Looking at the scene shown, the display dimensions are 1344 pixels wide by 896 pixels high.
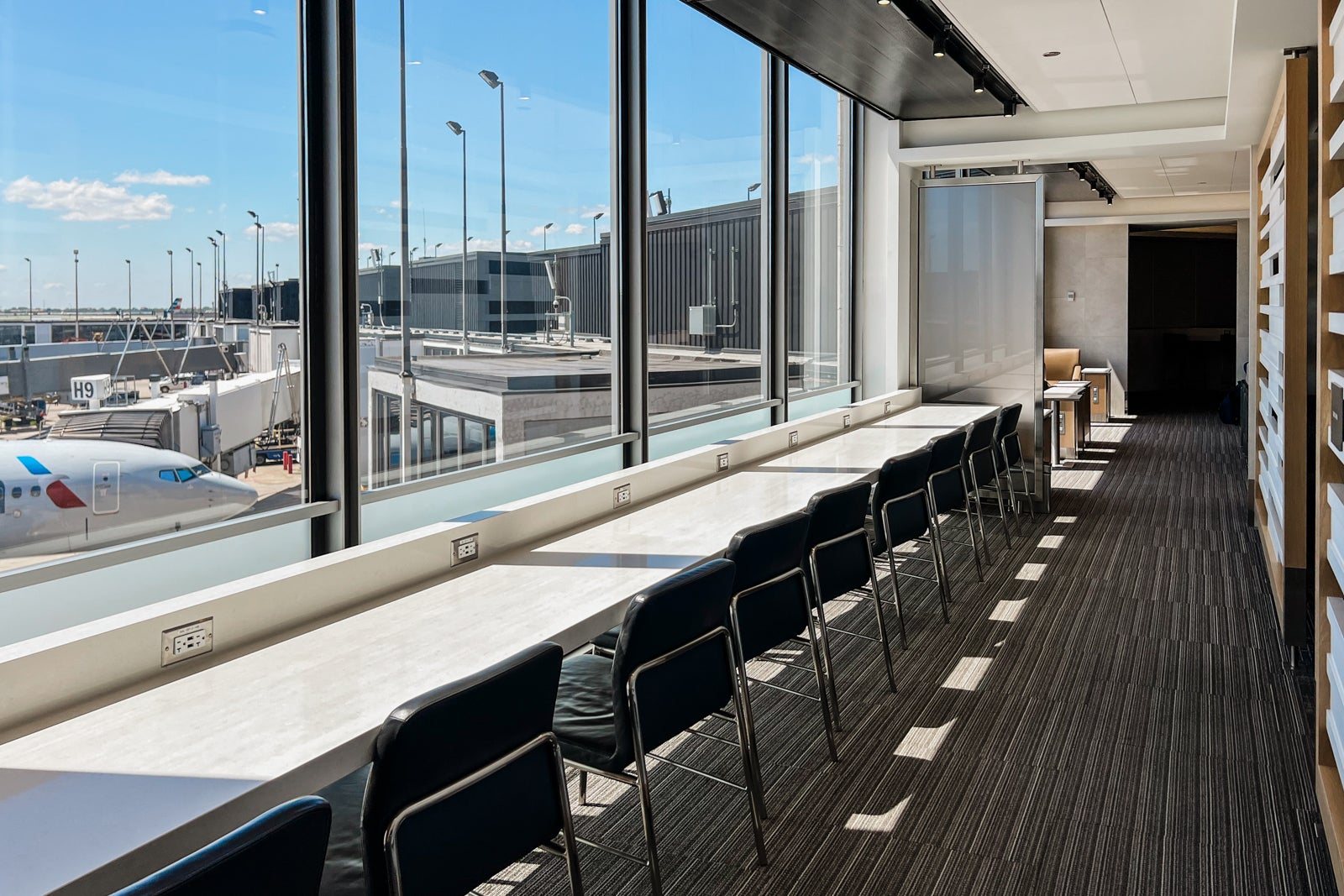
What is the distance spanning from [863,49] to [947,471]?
220 centimetres

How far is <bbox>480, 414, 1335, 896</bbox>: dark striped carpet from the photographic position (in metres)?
2.75

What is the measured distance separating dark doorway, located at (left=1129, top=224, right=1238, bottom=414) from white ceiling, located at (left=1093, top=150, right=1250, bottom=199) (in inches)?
198

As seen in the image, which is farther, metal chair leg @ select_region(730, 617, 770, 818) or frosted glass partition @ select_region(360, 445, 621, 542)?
frosted glass partition @ select_region(360, 445, 621, 542)

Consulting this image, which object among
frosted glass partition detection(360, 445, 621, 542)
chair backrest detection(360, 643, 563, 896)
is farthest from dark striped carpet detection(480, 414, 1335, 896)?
frosted glass partition detection(360, 445, 621, 542)

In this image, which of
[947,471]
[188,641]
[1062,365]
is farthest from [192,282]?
[1062,365]

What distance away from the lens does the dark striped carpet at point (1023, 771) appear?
9.03 ft

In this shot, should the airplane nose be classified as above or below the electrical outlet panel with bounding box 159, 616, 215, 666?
above

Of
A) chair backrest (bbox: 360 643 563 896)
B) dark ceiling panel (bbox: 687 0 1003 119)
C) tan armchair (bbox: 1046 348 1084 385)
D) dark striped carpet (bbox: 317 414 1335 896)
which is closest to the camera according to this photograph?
chair backrest (bbox: 360 643 563 896)

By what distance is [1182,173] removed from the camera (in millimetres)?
10812

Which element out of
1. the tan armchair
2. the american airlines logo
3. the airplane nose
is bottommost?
the airplane nose

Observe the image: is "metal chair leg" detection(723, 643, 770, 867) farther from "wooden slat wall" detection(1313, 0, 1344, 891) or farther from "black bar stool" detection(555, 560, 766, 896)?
"wooden slat wall" detection(1313, 0, 1344, 891)

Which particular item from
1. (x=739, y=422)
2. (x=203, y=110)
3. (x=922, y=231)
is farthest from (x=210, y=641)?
(x=922, y=231)

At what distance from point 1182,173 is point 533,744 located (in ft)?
35.7

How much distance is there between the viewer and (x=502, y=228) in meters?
4.00
